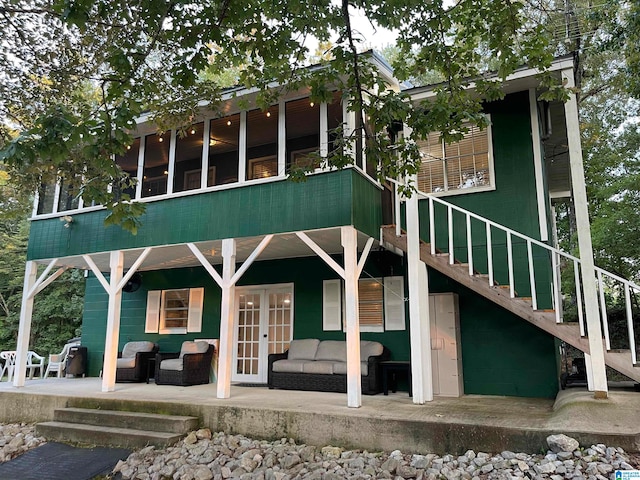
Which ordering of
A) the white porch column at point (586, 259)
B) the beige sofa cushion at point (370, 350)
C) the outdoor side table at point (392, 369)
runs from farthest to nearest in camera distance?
the beige sofa cushion at point (370, 350) → the outdoor side table at point (392, 369) → the white porch column at point (586, 259)

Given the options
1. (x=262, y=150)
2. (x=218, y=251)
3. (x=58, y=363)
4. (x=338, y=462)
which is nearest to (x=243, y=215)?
(x=218, y=251)

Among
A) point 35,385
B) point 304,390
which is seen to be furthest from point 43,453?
point 304,390

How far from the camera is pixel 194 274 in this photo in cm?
975

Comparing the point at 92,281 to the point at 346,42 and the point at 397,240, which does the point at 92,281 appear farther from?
the point at 346,42

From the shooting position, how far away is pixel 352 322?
5969 mm

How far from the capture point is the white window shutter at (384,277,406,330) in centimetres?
769

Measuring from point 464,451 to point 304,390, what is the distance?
3.22m

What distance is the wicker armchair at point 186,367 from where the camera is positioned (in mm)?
8266

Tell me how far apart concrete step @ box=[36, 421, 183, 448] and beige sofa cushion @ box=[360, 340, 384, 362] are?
2921 mm

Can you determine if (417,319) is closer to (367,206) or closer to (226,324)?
(367,206)

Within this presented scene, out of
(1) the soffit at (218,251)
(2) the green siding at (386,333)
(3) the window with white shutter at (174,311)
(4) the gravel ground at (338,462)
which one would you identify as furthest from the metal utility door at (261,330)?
(4) the gravel ground at (338,462)

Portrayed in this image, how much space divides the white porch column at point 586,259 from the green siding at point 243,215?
266cm

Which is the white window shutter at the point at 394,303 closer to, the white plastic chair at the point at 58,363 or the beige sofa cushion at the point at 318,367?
the beige sofa cushion at the point at 318,367

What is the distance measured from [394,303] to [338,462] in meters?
3.43
